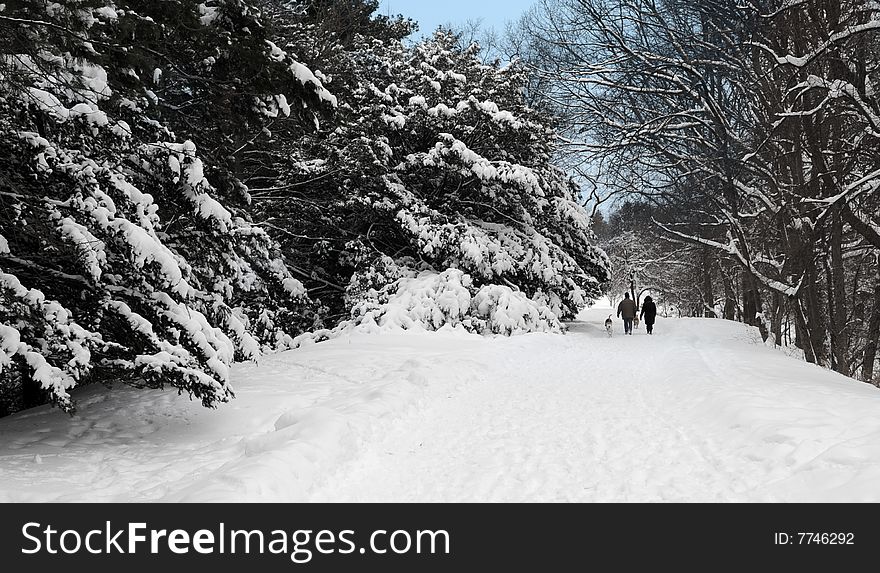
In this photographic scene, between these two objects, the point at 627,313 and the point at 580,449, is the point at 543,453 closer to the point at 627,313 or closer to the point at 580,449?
the point at 580,449

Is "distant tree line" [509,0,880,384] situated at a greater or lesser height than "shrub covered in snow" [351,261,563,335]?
greater

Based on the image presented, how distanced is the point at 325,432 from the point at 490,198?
1302 cm

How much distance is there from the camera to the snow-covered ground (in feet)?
14.9

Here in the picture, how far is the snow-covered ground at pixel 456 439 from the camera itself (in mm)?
Result: 4539

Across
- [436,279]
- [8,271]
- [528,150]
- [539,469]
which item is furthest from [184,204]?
[528,150]

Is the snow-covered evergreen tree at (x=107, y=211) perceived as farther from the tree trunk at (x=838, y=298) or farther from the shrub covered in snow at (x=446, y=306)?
the tree trunk at (x=838, y=298)

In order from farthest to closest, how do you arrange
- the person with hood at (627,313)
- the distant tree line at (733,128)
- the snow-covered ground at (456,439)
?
the person with hood at (627,313) < the distant tree line at (733,128) < the snow-covered ground at (456,439)

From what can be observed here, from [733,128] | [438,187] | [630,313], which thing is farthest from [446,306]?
[630,313]

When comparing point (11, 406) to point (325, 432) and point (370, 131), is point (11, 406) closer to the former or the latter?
point (325, 432)

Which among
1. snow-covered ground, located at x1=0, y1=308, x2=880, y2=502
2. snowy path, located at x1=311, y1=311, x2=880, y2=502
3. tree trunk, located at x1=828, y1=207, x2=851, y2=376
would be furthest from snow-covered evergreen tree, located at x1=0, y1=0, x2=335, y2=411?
tree trunk, located at x1=828, y1=207, x2=851, y2=376

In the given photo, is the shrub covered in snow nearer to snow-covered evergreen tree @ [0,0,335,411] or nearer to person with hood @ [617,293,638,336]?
person with hood @ [617,293,638,336]

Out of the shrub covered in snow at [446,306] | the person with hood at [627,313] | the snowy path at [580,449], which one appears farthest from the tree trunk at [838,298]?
the person with hood at [627,313]

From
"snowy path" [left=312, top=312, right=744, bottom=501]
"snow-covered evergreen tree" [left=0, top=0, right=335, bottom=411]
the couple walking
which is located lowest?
"snowy path" [left=312, top=312, right=744, bottom=501]

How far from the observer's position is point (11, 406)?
26.1ft
